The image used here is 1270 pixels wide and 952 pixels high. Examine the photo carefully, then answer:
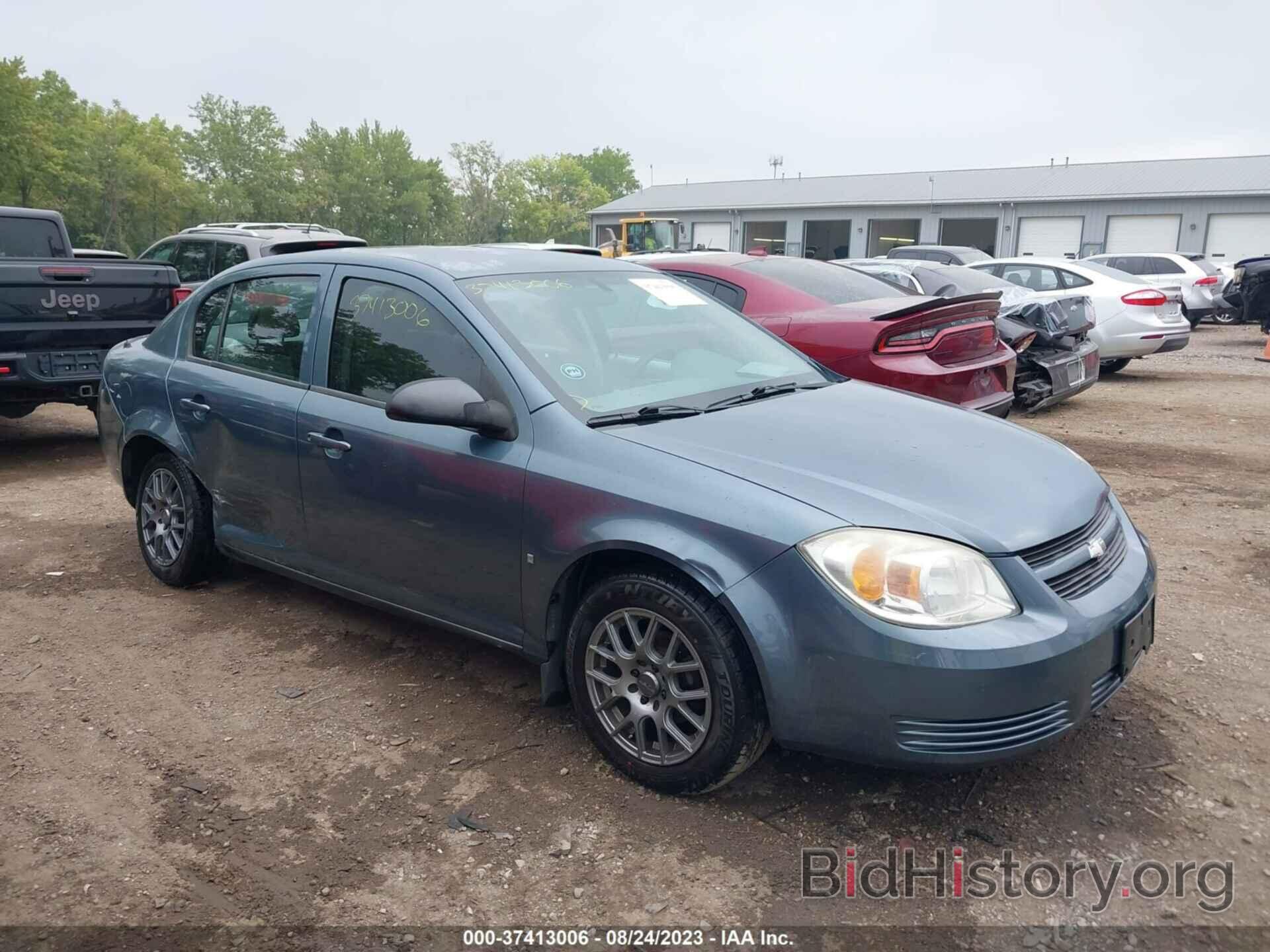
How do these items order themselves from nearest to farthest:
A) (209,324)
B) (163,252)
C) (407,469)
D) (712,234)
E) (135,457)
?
(407,469), (209,324), (135,457), (163,252), (712,234)

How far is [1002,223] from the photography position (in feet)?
122

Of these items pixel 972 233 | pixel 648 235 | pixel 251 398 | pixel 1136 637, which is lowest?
pixel 1136 637

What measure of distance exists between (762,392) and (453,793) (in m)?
1.80

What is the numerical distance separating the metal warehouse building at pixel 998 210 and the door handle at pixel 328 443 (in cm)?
2585

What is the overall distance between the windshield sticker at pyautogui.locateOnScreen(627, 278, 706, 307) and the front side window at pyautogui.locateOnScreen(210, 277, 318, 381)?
1383 millimetres

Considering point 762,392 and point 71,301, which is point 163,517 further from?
point 71,301

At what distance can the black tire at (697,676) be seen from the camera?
9.27 feet

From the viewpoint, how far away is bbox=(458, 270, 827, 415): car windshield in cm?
348

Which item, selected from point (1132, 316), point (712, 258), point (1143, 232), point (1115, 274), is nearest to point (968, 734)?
point (712, 258)

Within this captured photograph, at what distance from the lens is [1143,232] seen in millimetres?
34188

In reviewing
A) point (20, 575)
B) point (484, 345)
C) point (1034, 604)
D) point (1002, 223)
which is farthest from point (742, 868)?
point (1002, 223)

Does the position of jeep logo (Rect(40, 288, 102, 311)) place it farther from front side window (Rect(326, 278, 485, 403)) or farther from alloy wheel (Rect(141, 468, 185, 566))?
front side window (Rect(326, 278, 485, 403))

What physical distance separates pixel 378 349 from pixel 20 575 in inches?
111

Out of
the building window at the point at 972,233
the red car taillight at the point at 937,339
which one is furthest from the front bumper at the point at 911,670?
the building window at the point at 972,233
